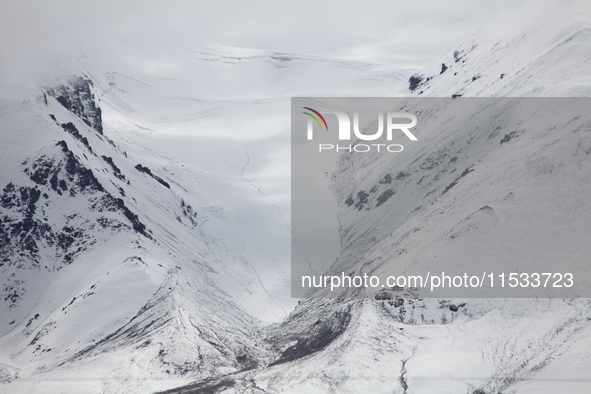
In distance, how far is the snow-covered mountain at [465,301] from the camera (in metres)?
76.2

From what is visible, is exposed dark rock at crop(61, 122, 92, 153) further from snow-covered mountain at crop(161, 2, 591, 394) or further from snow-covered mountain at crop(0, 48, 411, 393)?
snow-covered mountain at crop(161, 2, 591, 394)

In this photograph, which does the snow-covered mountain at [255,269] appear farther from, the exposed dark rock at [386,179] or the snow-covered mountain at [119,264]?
the exposed dark rock at [386,179]

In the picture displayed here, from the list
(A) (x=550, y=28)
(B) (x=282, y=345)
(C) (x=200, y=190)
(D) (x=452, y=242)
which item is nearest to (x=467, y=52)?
(A) (x=550, y=28)

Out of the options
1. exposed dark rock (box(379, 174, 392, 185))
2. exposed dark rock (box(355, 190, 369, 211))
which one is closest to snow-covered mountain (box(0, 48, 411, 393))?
exposed dark rock (box(355, 190, 369, 211))

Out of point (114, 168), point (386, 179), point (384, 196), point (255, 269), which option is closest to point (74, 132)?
point (114, 168)

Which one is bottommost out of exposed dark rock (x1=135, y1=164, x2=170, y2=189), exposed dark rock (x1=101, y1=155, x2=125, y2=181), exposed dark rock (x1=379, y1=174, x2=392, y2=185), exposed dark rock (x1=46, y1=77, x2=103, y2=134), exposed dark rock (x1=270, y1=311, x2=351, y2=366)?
exposed dark rock (x1=270, y1=311, x2=351, y2=366)

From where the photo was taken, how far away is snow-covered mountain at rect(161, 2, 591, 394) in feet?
250

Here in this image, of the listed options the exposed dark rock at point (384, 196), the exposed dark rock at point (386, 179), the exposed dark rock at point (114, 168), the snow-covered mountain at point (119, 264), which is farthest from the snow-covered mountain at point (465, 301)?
the exposed dark rock at point (114, 168)

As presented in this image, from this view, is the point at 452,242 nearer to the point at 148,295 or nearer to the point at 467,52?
the point at 148,295

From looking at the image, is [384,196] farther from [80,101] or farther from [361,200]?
[80,101]

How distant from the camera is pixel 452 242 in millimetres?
95125

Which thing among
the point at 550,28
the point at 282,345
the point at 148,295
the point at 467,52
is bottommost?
the point at 282,345

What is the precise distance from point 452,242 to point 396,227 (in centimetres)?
2404

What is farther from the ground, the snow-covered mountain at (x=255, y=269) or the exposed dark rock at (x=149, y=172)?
the exposed dark rock at (x=149, y=172)
